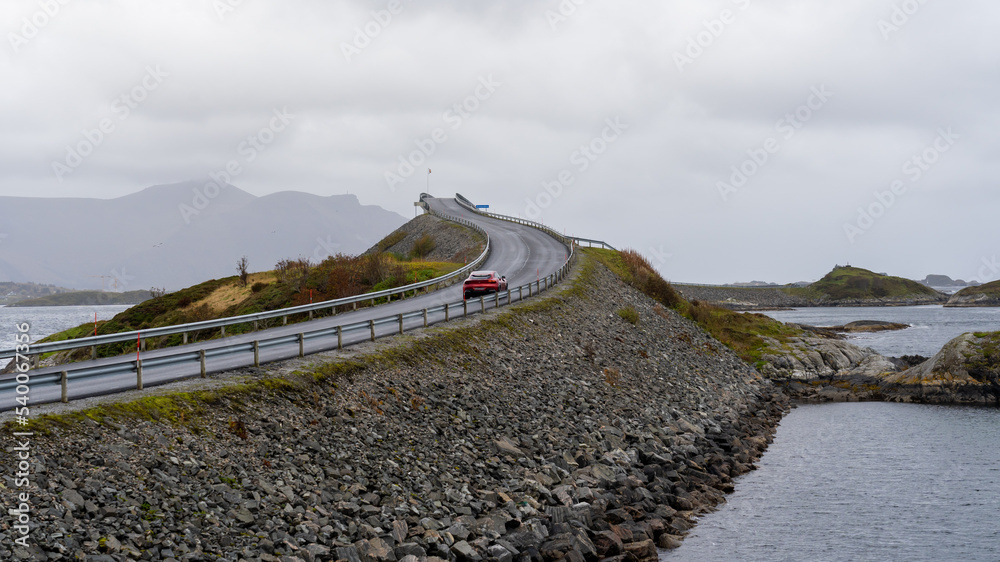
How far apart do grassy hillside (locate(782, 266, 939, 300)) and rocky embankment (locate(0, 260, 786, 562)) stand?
168213 millimetres

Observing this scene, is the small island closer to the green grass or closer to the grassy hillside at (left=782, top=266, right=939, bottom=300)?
the green grass

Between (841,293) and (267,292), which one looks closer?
(267,292)

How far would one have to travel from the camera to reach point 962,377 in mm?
39312

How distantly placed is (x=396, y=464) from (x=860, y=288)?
626 feet

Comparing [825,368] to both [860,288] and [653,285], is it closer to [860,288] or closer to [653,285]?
[653,285]

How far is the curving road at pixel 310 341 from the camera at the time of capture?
14326 millimetres

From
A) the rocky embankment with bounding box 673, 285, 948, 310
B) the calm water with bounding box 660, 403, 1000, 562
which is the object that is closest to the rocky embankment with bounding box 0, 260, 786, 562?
the calm water with bounding box 660, 403, 1000, 562

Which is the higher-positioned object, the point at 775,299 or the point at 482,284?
the point at 482,284

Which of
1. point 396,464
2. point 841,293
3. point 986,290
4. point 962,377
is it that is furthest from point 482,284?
point 986,290

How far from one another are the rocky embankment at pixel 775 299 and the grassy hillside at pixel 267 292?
122m

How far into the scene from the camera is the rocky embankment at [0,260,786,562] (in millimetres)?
10617

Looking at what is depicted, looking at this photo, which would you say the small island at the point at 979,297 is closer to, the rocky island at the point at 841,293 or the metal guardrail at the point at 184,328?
the rocky island at the point at 841,293

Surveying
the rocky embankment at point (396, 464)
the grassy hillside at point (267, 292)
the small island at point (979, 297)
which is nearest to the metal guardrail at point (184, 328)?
the rocky embankment at point (396, 464)

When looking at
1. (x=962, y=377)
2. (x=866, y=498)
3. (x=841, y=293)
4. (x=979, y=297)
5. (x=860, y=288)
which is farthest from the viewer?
(x=860, y=288)
